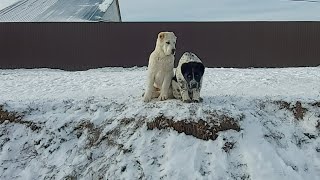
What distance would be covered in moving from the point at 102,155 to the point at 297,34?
1325 cm

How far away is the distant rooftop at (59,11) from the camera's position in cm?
2081

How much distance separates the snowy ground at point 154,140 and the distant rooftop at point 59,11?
14.7m

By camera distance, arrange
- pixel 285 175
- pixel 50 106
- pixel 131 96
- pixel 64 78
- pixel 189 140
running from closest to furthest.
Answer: pixel 285 175 → pixel 189 140 → pixel 50 106 → pixel 131 96 → pixel 64 78

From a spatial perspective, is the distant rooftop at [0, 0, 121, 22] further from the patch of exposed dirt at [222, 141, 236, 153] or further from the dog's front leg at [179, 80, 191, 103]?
the patch of exposed dirt at [222, 141, 236, 153]

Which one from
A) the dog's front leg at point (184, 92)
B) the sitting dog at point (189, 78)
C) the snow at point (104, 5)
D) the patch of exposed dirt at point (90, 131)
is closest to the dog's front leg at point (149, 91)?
the sitting dog at point (189, 78)

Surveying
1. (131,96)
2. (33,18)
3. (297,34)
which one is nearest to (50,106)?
(131,96)

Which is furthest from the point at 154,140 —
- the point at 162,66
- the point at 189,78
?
the point at 162,66

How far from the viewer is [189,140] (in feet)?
18.9

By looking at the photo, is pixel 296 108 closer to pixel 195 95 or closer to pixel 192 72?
pixel 195 95

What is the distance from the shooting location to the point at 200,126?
585 cm

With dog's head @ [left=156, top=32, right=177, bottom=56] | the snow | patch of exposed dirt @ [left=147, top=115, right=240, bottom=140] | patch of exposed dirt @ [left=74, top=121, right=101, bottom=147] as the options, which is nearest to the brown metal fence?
dog's head @ [left=156, top=32, right=177, bottom=56]

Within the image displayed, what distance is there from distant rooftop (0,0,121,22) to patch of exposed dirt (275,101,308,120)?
16.0 metres

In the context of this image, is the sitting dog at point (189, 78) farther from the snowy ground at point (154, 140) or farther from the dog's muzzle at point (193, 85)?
the snowy ground at point (154, 140)

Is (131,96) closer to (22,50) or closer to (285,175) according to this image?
(285,175)
